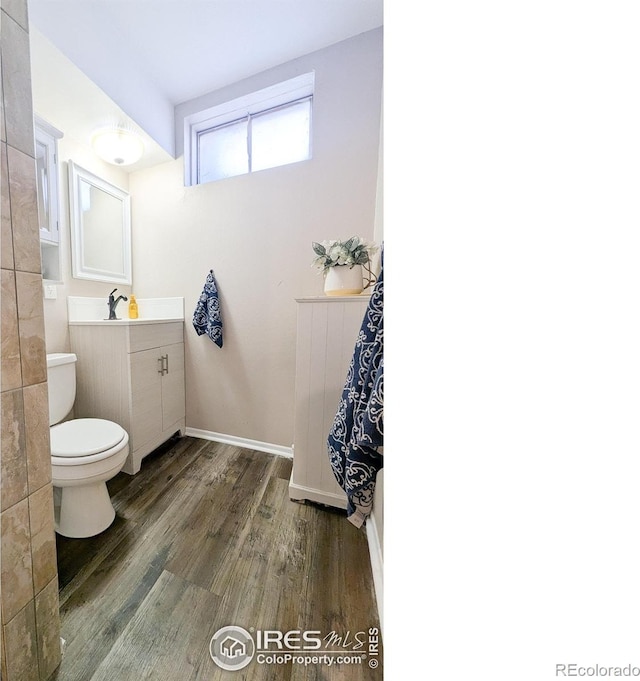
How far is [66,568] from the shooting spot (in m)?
0.98

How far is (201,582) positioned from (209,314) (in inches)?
58.3

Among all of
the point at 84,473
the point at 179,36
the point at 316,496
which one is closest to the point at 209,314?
the point at 84,473

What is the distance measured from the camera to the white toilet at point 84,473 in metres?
1.06

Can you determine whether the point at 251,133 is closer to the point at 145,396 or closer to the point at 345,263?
the point at 345,263

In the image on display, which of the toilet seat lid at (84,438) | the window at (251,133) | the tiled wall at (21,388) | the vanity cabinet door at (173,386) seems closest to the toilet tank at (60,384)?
the toilet seat lid at (84,438)

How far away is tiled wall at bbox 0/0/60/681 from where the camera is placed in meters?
0.55

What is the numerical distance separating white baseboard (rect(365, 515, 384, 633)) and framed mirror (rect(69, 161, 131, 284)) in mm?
2428

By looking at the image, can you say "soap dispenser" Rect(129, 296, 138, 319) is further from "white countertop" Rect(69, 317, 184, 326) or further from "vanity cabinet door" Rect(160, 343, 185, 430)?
"vanity cabinet door" Rect(160, 343, 185, 430)

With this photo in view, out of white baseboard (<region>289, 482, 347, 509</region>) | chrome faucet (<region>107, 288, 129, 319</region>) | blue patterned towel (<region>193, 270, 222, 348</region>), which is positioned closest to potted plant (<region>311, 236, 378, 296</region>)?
blue patterned towel (<region>193, 270, 222, 348</region>)

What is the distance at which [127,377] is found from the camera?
5.04 feet
